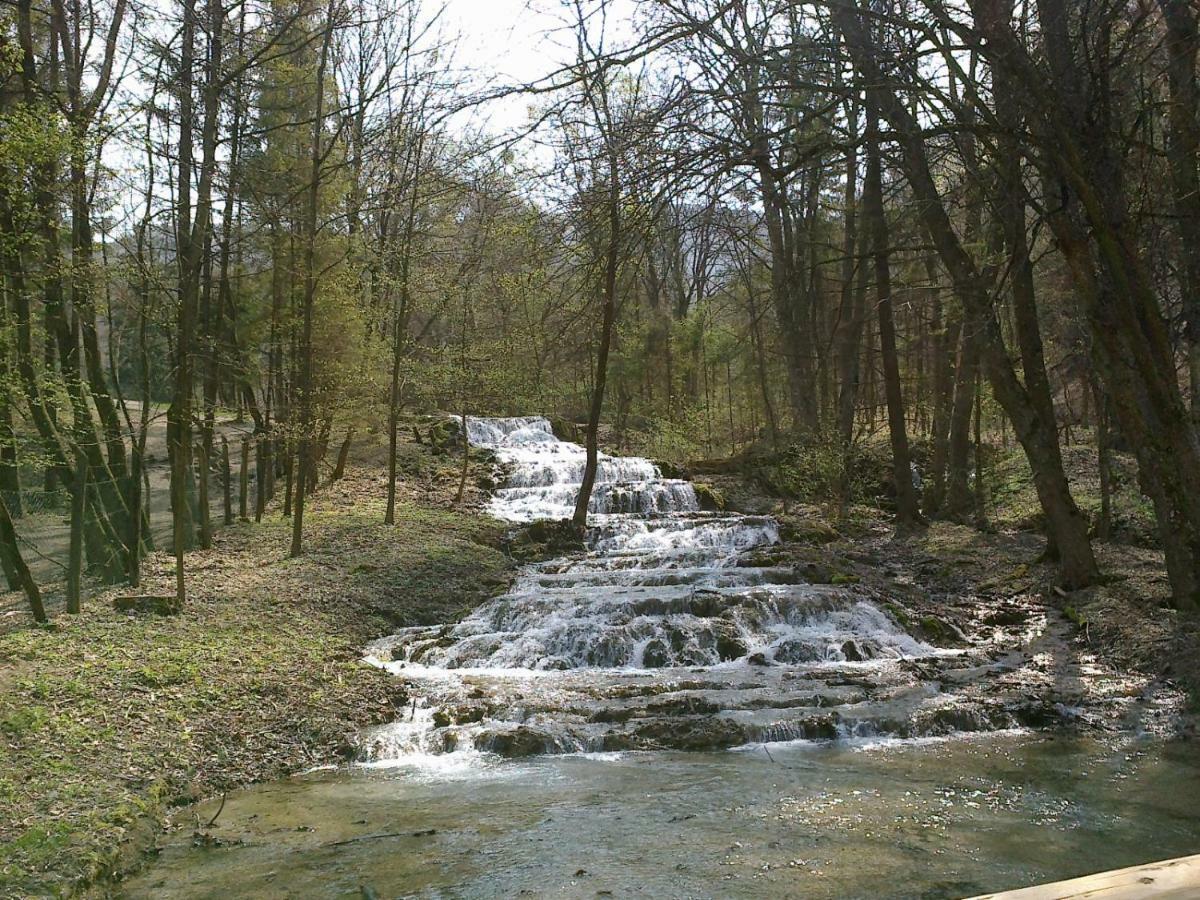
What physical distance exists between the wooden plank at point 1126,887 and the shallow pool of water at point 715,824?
9.32ft

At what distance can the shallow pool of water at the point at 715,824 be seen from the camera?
4324 millimetres

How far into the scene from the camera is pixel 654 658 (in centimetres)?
942

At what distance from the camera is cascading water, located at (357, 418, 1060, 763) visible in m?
7.06

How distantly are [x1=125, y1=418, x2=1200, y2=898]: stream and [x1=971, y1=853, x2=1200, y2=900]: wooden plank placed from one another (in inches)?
112

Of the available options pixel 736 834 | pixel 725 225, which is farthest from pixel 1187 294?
pixel 736 834

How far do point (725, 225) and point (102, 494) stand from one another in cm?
888

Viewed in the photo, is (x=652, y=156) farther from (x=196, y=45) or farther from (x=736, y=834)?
(x=196, y=45)

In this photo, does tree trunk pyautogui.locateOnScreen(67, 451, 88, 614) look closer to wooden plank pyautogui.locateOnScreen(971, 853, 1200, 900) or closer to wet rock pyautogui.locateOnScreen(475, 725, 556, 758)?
wet rock pyautogui.locateOnScreen(475, 725, 556, 758)

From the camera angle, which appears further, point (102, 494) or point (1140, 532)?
point (1140, 532)

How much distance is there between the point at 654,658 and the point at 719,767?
3129mm

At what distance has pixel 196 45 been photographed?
1002 cm

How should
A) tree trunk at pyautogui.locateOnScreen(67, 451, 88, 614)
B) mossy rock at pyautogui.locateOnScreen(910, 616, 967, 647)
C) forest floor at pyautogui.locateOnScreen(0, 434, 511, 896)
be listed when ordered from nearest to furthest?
1. forest floor at pyautogui.locateOnScreen(0, 434, 511, 896)
2. tree trunk at pyautogui.locateOnScreen(67, 451, 88, 614)
3. mossy rock at pyautogui.locateOnScreen(910, 616, 967, 647)

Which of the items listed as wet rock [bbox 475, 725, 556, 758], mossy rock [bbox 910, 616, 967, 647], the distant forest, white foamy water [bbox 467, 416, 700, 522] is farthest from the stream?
white foamy water [bbox 467, 416, 700, 522]

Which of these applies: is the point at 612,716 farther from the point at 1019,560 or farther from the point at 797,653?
the point at 1019,560
